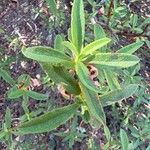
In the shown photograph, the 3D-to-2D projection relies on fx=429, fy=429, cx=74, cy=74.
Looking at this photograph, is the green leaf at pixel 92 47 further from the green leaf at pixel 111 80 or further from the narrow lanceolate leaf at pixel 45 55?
the green leaf at pixel 111 80

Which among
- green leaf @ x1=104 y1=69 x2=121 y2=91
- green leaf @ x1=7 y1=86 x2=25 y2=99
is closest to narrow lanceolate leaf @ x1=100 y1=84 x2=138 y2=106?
green leaf @ x1=104 y1=69 x2=121 y2=91

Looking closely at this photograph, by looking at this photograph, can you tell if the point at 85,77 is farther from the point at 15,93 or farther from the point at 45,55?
the point at 15,93

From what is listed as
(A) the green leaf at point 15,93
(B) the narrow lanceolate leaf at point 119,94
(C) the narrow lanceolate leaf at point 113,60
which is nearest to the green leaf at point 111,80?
(B) the narrow lanceolate leaf at point 119,94

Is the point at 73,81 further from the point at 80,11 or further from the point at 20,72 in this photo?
the point at 20,72

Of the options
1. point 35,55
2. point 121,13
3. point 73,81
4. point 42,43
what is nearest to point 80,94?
point 73,81

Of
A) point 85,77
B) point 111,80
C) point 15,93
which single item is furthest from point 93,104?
point 15,93

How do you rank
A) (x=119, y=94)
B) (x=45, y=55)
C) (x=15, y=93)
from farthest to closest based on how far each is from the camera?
(x=15, y=93) → (x=119, y=94) → (x=45, y=55)

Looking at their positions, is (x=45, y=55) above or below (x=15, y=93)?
above
